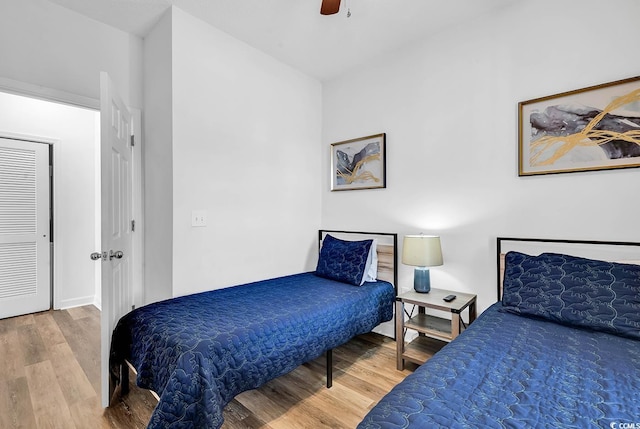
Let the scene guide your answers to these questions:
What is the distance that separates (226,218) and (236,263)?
1.31 ft

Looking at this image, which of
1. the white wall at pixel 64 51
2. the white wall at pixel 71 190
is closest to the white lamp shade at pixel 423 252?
the white wall at pixel 64 51

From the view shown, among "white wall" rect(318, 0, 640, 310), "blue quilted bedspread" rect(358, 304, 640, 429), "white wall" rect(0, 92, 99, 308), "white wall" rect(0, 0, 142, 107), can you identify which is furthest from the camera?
"white wall" rect(0, 92, 99, 308)

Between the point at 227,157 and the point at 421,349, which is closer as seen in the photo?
the point at 421,349

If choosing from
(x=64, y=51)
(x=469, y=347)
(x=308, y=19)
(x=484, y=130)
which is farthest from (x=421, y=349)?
(x=64, y=51)

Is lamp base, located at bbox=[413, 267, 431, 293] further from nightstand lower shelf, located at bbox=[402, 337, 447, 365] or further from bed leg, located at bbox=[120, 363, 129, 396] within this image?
bed leg, located at bbox=[120, 363, 129, 396]

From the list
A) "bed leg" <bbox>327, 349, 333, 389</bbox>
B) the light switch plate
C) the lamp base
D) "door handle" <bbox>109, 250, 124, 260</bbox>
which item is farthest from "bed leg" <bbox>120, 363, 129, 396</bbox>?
the lamp base

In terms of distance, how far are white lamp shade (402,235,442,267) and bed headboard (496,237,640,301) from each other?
0.41 m

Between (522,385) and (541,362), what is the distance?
23 centimetres

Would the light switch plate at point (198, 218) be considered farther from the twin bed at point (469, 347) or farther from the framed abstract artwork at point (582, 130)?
the framed abstract artwork at point (582, 130)

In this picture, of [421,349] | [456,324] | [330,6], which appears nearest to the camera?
[330,6]

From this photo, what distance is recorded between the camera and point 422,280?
2357 millimetres

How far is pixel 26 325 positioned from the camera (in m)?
3.00

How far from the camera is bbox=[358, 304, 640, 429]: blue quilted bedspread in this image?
849 mm

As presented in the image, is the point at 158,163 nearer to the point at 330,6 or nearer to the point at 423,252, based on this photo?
the point at 330,6
